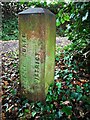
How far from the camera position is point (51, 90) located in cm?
249

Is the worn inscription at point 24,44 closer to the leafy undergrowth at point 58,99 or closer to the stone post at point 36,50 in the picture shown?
the stone post at point 36,50

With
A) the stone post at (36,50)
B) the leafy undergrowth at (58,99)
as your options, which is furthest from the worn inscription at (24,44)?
the leafy undergrowth at (58,99)

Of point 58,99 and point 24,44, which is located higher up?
point 24,44

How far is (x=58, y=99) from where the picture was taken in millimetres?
2391

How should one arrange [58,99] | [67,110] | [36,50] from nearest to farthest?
[67,110] → [36,50] → [58,99]

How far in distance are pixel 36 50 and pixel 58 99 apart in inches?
25.5

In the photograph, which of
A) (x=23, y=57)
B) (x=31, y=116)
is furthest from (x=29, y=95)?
(x=23, y=57)

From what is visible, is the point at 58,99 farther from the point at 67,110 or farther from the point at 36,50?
the point at 36,50

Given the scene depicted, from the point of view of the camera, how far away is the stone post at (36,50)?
2146mm

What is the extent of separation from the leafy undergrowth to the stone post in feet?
0.41

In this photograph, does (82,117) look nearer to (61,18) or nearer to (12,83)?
(12,83)

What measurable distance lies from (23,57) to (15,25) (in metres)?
5.95

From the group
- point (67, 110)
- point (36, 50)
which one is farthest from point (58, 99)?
point (36, 50)

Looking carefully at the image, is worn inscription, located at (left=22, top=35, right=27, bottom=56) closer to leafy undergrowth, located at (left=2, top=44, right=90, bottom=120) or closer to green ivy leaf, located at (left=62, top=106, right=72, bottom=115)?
leafy undergrowth, located at (left=2, top=44, right=90, bottom=120)
